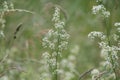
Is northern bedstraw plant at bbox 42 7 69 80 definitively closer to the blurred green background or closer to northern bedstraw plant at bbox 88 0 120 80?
northern bedstraw plant at bbox 88 0 120 80

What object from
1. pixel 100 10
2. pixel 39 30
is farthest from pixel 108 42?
pixel 39 30

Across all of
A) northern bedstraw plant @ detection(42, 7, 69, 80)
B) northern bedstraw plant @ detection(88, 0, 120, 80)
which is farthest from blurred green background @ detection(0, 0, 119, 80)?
northern bedstraw plant @ detection(88, 0, 120, 80)

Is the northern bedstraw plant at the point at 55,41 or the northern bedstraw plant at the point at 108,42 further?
the northern bedstraw plant at the point at 55,41

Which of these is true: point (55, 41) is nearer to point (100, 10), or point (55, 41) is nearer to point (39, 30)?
point (100, 10)

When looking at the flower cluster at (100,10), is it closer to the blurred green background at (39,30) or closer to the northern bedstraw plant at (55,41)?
the northern bedstraw plant at (55,41)

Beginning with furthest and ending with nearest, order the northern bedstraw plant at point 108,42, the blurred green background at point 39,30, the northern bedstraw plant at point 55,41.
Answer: the blurred green background at point 39,30 → the northern bedstraw plant at point 55,41 → the northern bedstraw plant at point 108,42

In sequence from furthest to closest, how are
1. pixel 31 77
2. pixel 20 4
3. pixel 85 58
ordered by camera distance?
pixel 85 58, pixel 20 4, pixel 31 77

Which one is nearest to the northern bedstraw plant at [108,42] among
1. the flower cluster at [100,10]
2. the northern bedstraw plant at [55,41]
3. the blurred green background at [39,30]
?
the flower cluster at [100,10]

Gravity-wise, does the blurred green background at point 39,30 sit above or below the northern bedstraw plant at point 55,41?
above

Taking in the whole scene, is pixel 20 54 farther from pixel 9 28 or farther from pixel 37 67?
pixel 9 28

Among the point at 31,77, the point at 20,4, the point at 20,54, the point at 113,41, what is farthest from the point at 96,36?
the point at 20,4

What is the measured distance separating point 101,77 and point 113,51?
27 cm

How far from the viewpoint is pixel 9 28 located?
20.4 feet

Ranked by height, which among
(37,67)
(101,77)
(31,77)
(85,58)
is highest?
(85,58)
